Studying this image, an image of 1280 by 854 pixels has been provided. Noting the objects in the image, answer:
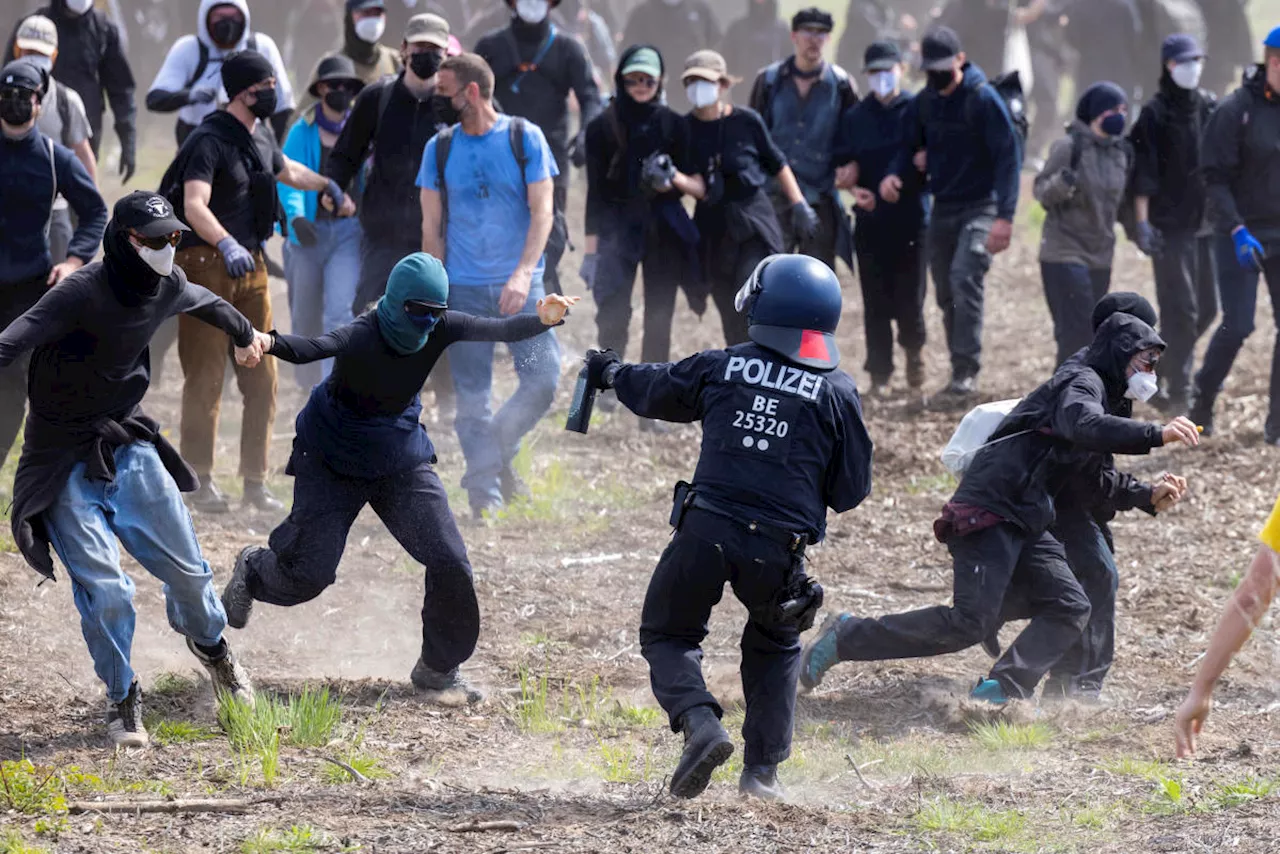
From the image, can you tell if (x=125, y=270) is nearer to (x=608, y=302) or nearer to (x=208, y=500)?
(x=208, y=500)

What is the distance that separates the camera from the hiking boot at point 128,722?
20.4 feet

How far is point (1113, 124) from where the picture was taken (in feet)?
37.7

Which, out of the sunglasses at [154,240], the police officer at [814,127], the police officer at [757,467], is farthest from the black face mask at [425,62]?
the police officer at [757,467]

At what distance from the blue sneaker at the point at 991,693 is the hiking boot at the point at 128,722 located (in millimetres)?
3219

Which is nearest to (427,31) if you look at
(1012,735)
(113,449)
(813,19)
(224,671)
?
(813,19)

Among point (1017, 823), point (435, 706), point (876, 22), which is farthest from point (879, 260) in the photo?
point (876, 22)

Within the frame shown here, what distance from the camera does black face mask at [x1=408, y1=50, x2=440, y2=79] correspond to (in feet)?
32.3

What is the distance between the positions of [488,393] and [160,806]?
4455mm

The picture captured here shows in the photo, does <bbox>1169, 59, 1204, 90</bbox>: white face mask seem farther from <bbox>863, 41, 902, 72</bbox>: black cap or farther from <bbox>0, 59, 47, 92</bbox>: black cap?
<bbox>0, 59, 47, 92</bbox>: black cap

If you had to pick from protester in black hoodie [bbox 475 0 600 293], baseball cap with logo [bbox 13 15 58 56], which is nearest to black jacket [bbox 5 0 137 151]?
baseball cap with logo [bbox 13 15 58 56]

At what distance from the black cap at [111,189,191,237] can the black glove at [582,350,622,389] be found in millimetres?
1457

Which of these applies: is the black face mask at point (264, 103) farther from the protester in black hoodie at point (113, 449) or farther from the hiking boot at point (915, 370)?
the hiking boot at point (915, 370)

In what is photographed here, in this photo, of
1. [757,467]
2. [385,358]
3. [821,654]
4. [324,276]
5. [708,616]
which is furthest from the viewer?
[324,276]

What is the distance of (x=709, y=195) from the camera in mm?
11086
